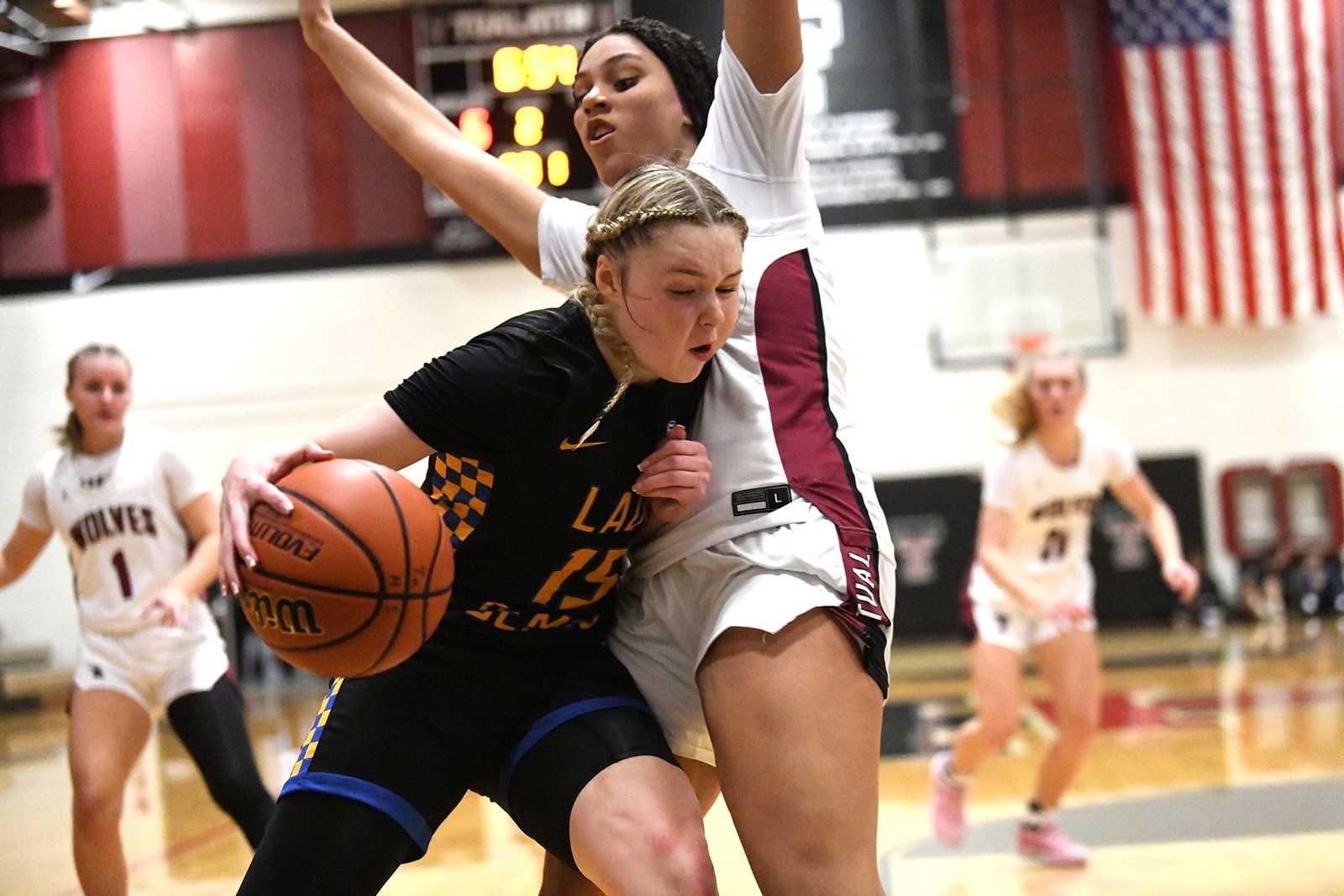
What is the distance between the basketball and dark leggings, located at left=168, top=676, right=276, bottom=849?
2252 mm

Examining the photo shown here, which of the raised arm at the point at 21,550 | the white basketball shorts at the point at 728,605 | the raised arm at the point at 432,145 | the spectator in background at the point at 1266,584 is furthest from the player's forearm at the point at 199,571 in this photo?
the spectator in background at the point at 1266,584

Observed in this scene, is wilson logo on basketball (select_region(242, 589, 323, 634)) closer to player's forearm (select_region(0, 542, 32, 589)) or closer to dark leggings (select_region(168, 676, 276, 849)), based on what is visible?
dark leggings (select_region(168, 676, 276, 849))

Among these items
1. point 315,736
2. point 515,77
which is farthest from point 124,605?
point 515,77

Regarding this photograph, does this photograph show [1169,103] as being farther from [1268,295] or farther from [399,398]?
[399,398]

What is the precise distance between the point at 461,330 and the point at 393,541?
432 inches

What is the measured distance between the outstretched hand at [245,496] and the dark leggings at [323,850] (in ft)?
1.33

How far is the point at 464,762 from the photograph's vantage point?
7.77ft

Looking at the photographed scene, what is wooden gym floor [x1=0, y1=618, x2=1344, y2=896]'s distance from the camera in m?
4.88

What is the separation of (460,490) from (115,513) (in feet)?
8.94

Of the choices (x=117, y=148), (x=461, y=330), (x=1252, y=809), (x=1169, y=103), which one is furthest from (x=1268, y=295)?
(x=117, y=148)

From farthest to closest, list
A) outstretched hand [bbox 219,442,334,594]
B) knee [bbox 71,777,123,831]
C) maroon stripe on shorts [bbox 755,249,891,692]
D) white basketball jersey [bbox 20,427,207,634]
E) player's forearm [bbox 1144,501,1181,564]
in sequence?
player's forearm [bbox 1144,501,1181,564] → white basketball jersey [bbox 20,427,207,634] → knee [bbox 71,777,123,831] → maroon stripe on shorts [bbox 755,249,891,692] → outstretched hand [bbox 219,442,334,594]

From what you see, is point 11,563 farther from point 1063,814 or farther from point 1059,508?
point 1063,814

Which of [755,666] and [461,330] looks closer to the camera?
[755,666]

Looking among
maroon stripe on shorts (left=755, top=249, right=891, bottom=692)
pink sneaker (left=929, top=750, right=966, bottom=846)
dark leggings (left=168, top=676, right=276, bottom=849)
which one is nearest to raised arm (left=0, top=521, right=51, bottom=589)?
dark leggings (left=168, top=676, right=276, bottom=849)
